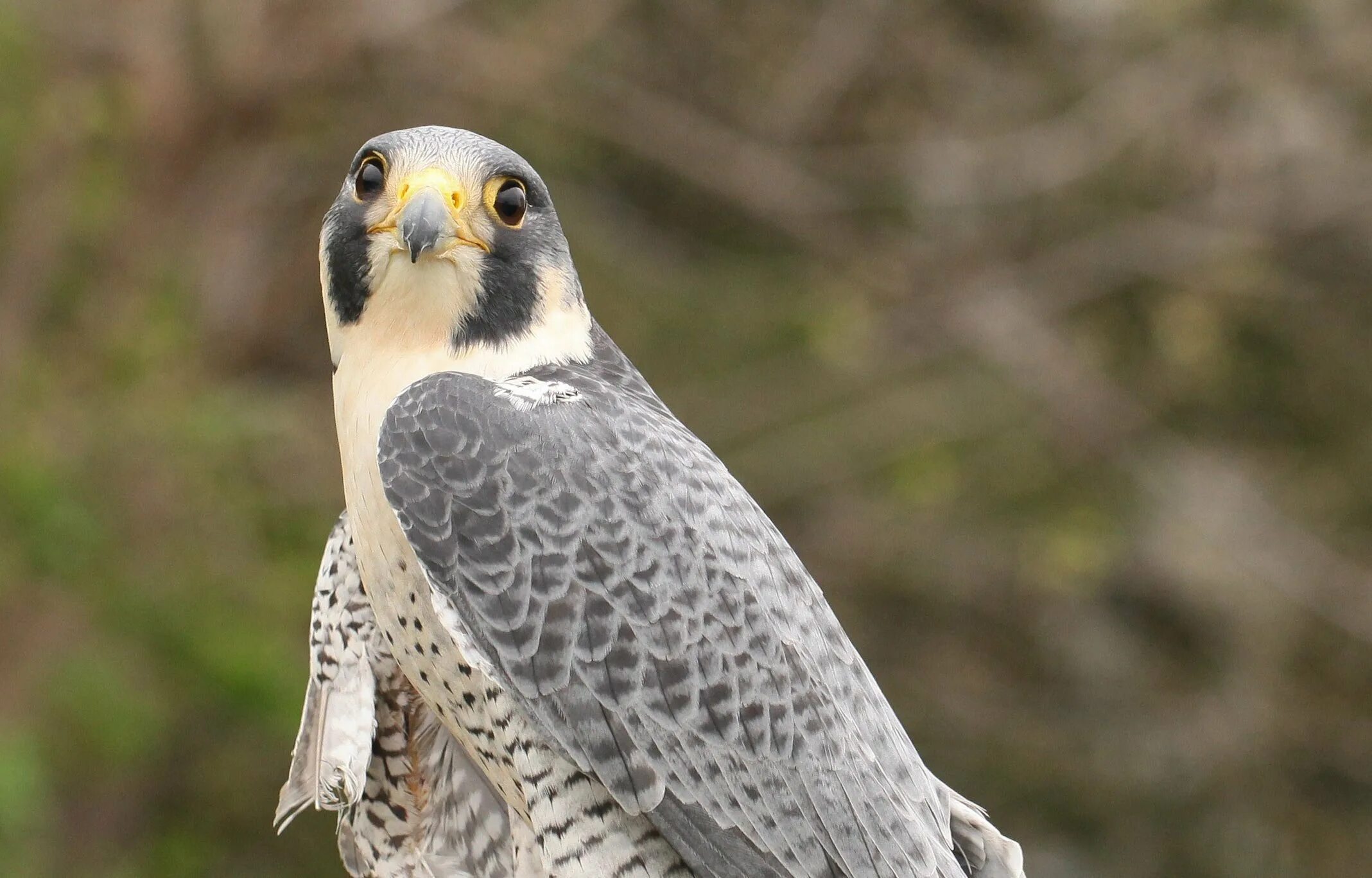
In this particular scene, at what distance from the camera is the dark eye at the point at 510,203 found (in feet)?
7.55

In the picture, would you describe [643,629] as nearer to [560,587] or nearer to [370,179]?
[560,587]

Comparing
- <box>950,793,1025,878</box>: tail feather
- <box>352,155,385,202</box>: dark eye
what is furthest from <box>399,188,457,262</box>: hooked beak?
<box>950,793,1025,878</box>: tail feather

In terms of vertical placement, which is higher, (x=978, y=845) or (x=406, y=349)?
(x=406, y=349)

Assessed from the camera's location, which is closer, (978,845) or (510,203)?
(510,203)

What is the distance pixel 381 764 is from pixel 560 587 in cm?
57

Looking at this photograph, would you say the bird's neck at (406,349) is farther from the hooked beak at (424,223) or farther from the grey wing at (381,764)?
Answer: the grey wing at (381,764)

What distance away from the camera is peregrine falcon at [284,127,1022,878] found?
2121 mm

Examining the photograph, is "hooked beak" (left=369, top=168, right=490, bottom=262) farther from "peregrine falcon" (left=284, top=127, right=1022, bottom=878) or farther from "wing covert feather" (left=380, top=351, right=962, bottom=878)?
"wing covert feather" (left=380, top=351, right=962, bottom=878)

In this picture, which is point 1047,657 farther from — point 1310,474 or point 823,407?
point 823,407

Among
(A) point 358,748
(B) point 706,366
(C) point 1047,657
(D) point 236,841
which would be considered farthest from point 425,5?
(C) point 1047,657

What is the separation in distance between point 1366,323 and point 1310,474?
0.83 m

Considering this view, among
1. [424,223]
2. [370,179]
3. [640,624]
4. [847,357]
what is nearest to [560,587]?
[640,624]

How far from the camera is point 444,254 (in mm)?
2223

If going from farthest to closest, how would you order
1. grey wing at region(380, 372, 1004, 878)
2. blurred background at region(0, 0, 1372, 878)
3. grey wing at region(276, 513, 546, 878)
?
blurred background at region(0, 0, 1372, 878) < grey wing at region(276, 513, 546, 878) < grey wing at region(380, 372, 1004, 878)
